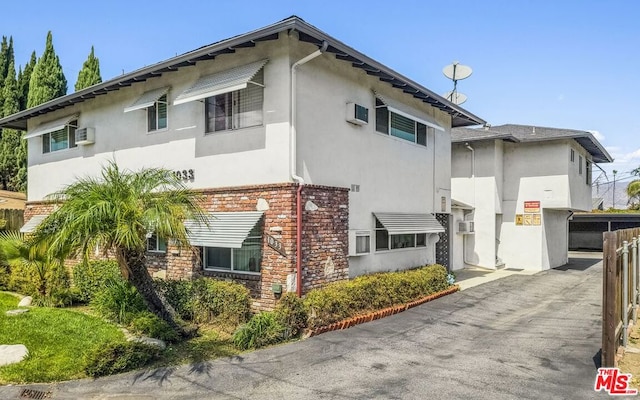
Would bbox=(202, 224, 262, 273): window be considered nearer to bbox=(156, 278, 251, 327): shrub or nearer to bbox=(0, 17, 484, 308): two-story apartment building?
bbox=(0, 17, 484, 308): two-story apartment building

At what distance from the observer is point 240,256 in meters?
11.1

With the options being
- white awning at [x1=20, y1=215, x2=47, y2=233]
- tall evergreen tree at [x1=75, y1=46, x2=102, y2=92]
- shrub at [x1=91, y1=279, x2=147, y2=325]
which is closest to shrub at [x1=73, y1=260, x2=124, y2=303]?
shrub at [x1=91, y1=279, x2=147, y2=325]

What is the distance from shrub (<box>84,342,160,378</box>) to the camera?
7293 millimetres

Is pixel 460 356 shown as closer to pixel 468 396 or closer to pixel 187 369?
pixel 468 396

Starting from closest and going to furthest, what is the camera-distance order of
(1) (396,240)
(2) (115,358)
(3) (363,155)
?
(2) (115,358), (3) (363,155), (1) (396,240)

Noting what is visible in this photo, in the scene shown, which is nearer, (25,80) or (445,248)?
(445,248)

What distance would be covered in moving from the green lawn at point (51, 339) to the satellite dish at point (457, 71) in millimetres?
17440

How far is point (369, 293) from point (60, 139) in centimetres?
1346

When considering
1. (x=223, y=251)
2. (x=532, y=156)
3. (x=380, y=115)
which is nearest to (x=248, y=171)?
(x=223, y=251)

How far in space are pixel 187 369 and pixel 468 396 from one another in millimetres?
4582

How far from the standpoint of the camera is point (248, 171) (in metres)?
11.1

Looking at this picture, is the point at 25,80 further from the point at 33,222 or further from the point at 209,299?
A: the point at 209,299

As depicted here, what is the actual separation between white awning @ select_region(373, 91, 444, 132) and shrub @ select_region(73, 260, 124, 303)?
9185 mm

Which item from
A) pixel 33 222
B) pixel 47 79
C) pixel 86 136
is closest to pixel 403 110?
pixel 86 136
